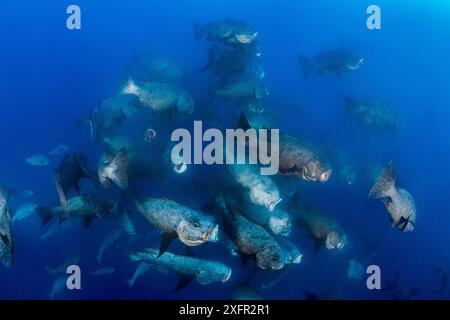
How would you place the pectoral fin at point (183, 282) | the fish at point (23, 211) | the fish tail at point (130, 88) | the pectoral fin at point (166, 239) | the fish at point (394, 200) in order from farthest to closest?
the fish at point (23, 211)
the fish tail at point (130, 88)
the fish at point (394, 200)
the pectoral fin at point (183, 282)
the pectoral fin at point (166, 239)

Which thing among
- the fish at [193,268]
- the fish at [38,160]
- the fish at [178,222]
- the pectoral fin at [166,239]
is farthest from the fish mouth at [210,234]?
the fish at [38,160]

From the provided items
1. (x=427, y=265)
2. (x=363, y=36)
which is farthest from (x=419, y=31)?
(x=427, y=265)

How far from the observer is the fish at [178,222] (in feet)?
9.34

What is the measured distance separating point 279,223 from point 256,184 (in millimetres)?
459

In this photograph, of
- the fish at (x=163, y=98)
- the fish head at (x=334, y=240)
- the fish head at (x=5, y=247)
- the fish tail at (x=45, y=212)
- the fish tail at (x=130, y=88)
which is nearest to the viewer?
the fish head at (x=5, y=247)

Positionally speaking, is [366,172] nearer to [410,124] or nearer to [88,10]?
[410,124]

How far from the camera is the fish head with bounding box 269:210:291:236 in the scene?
3.58 metres

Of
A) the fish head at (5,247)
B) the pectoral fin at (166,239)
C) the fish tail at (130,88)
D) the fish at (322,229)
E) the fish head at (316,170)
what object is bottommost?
the fish at (322,229)

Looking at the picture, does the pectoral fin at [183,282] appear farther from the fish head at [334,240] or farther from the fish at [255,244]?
the fish head at [334,240]

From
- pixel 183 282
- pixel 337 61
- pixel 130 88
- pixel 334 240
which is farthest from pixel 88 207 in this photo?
pixel 337 61

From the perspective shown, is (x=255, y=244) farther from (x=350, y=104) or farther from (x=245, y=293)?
(x=350, y=104)

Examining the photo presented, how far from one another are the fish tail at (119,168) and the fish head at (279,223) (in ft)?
4.39

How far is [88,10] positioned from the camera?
12.8 metres

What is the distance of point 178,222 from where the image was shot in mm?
2918
